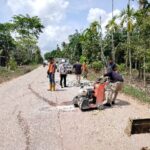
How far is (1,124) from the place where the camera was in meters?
13.6

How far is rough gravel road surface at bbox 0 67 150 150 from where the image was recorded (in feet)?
35.3

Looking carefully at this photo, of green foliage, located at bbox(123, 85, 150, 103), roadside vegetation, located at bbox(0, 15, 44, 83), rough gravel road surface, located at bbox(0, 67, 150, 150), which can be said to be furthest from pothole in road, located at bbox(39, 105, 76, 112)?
roadside vegetation, located at bbox(0, 15, 44, 83)

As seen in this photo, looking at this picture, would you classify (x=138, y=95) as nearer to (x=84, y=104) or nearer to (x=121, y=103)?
(x=121, y=103)

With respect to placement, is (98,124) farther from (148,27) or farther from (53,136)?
(148,27)

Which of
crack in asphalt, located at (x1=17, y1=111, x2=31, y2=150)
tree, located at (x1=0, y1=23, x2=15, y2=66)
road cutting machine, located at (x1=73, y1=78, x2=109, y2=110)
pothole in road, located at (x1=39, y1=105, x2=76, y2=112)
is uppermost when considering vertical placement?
tree, located at (x1=0, y1=23, x2=15, y2=66)

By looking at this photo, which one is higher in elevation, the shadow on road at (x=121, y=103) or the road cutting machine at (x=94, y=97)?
the road cutting machine at (x=94, y=97)

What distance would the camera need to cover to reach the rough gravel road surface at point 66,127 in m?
10.8

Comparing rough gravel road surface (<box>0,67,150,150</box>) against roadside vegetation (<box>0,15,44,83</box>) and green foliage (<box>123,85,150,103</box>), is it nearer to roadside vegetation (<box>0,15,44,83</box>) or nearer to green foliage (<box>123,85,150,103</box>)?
green foliage (<box>123,85,150,103</box>)

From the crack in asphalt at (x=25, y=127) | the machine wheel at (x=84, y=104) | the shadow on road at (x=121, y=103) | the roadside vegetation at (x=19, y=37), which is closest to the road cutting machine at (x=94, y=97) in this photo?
the machine wheel at (x=84, y=104)

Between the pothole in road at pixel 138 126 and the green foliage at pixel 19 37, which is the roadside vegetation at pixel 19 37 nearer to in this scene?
the green foliage at pixel 19 37

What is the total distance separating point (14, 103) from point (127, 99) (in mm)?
5171

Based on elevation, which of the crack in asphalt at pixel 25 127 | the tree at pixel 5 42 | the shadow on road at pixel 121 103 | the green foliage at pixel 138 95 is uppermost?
the tree at pixel 5 42

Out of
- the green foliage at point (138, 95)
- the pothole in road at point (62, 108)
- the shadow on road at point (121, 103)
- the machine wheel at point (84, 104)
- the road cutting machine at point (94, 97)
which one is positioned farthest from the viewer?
the green foliage at point (138, 95)

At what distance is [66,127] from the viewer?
42.6 feet
